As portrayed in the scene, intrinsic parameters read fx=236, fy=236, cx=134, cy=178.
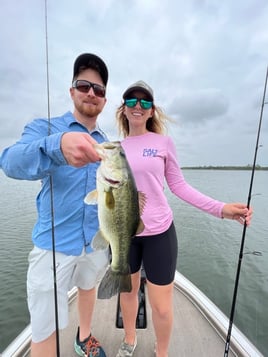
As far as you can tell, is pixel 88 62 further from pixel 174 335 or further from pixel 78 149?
pixel 174 335

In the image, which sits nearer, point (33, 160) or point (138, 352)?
point (33, 160)

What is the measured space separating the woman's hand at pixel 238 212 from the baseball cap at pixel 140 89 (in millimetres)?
1245

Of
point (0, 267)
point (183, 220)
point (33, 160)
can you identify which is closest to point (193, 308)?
point (33, 160)

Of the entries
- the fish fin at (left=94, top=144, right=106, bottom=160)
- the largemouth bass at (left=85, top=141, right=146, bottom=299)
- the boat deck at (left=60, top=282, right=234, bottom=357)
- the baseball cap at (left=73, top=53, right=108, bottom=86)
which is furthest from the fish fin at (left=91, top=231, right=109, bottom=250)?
the boat deck at (left=60, top=282, right=234, bottom=357)

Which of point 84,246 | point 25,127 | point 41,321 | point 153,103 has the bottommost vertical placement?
point 41,321

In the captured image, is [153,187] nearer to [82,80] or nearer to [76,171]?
[76,171]

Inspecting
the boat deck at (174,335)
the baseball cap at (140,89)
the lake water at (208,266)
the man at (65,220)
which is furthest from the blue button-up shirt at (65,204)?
the lake water at (208,266)

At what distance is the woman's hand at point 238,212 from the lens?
7.03ft

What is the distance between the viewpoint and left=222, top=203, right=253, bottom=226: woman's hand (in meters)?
2.14

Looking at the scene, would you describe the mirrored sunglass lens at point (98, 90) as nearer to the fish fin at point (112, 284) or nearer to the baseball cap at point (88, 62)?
the baseball cap at point (88, 62)

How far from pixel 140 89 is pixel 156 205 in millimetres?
1060

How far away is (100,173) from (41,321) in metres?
1.30

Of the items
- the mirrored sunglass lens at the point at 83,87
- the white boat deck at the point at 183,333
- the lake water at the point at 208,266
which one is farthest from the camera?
the lake water at the point at 208,266

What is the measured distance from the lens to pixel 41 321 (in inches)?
73.4
